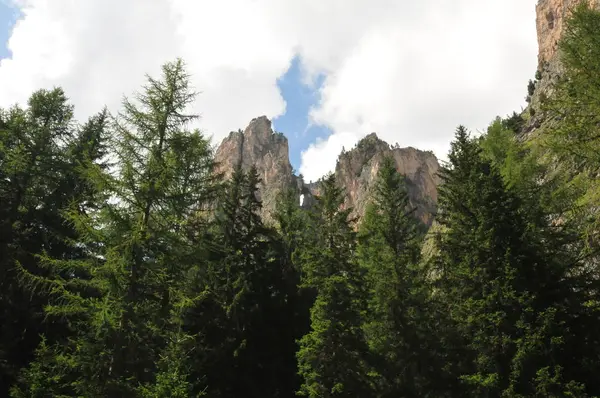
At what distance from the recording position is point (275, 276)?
20141 mm

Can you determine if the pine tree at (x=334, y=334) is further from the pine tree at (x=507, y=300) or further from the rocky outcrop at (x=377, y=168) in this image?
the rocky outcrop at (x=377, y=168)

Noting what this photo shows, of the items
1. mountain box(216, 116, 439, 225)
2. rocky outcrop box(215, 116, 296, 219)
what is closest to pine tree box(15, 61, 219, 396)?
mountain box(216, 116, 439, 225)

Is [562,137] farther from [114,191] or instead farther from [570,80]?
[114,191]

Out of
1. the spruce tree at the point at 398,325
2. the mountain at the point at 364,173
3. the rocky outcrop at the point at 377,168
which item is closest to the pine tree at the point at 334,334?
the spruce tree at the point at 398,325

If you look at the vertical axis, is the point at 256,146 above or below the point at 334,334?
above

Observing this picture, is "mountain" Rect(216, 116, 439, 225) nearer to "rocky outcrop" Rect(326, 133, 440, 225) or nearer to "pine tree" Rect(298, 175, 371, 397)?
"rocky outcrop" Rect(326, 133, 440, 225)

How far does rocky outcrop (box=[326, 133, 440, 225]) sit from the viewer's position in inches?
3300

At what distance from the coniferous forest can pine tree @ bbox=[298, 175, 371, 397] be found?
0.07 meters

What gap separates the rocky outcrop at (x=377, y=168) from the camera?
8381cm

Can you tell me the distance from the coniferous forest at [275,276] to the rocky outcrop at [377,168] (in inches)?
2438

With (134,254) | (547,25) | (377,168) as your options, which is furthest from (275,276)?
(377,168)

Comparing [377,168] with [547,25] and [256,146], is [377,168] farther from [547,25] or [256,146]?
[256,146]

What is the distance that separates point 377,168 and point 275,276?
64.7 m

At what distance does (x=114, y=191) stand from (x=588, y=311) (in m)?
14.0
